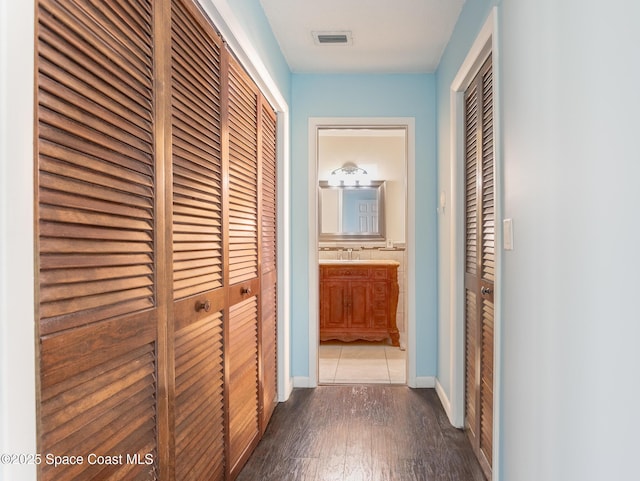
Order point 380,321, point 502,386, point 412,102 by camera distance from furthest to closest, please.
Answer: point 380,321 → point 412,102 → point 502,386

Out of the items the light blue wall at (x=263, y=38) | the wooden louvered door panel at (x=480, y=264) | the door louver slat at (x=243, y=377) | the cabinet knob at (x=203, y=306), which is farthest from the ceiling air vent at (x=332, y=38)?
the cabinet knob at (x=203, y=306)

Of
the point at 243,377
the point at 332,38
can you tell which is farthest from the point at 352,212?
the point at 243,377

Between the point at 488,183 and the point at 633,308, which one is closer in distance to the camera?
the point at 633,308

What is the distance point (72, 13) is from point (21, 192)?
15.8 inches

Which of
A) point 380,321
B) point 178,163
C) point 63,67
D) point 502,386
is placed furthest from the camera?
point 380,321

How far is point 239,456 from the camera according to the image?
221 centimetres

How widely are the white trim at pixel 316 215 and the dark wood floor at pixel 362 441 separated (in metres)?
0.28

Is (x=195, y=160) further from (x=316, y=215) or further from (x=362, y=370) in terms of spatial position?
(x=362, y=370)

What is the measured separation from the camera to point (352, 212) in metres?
5.50

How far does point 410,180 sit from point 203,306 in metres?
2.27

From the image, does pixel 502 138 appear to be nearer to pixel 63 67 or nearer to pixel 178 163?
pixel 178 163

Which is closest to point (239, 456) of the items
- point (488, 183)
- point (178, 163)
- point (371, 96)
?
point (178, 163)

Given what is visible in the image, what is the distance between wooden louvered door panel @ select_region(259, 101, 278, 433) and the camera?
2758mm

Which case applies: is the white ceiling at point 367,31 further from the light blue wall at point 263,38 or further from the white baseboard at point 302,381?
the white baseboard at point 302,381
